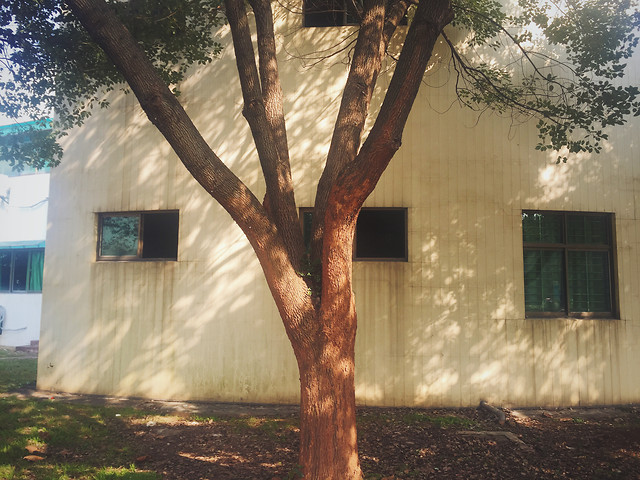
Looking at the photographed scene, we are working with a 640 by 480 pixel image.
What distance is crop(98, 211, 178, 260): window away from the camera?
26.2 feet

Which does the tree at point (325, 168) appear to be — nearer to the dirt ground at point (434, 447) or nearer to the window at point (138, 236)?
the dirt ground at point (434, 447)

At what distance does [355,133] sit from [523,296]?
4504 mm

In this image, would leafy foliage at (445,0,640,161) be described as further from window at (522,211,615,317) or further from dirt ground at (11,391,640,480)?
dirt ground at (11,391,640,480)

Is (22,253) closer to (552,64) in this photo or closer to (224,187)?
(224,187)

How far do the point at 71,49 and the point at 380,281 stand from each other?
579cm

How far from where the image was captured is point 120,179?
26.7 ft

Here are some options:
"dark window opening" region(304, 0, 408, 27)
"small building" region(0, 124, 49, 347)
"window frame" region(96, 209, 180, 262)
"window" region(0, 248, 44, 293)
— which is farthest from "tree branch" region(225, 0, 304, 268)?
"window" region(0, 248, 44, 293)

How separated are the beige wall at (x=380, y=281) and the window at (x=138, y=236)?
0.17m

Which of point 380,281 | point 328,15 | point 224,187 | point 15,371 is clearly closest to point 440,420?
point 380,281

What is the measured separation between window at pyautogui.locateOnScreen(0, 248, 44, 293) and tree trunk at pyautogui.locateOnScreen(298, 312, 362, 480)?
1338cm

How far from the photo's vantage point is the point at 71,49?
6965mm

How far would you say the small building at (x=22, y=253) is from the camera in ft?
46.4

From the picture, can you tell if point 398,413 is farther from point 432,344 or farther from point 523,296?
point 523,296

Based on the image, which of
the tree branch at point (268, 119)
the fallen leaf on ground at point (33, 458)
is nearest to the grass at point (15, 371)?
the fallen leaf on ground at point (33, 458)
